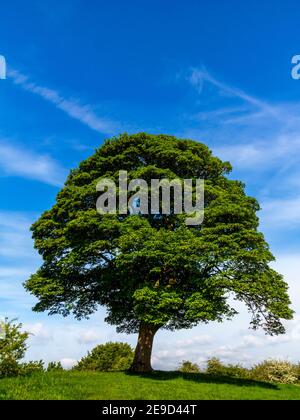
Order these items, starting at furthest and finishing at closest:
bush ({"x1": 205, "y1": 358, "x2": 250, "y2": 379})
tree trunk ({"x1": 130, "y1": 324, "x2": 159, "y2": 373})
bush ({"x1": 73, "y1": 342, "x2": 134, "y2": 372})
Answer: bush ({"x1": 73, "y1": 342, "x2": 134, "y2": 372}) < bush ({"x1": 205, "y1": 358, "x2": 250, "y2": 379}) < tree trunk ({"x1": 130, "y1": 324, "x2": 159, "y2": 373})

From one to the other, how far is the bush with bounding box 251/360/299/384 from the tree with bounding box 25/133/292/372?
9.72 m

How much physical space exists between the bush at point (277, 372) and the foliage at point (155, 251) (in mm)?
9670

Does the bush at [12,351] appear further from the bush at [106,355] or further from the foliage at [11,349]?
the bush at [106,355]

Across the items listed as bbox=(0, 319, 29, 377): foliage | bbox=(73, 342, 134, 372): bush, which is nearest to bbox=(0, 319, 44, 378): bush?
bbox=(0, 319, 29, 377): foliage

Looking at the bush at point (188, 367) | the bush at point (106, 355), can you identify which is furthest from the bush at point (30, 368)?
the bush at point (106, 355)

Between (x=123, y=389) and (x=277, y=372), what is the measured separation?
2097cm

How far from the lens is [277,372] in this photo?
3862 cm

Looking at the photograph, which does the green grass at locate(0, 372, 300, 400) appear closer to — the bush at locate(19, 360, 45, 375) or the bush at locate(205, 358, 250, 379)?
the bush at locate(19, 360, 45, 375)

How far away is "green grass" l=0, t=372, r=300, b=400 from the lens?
20.0 meters

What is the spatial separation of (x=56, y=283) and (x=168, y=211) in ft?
34.0

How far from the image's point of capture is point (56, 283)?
33.4 metres

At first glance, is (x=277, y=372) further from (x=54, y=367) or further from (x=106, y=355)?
(x=106, y=355)

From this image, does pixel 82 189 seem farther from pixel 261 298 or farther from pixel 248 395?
pixel 248 395
